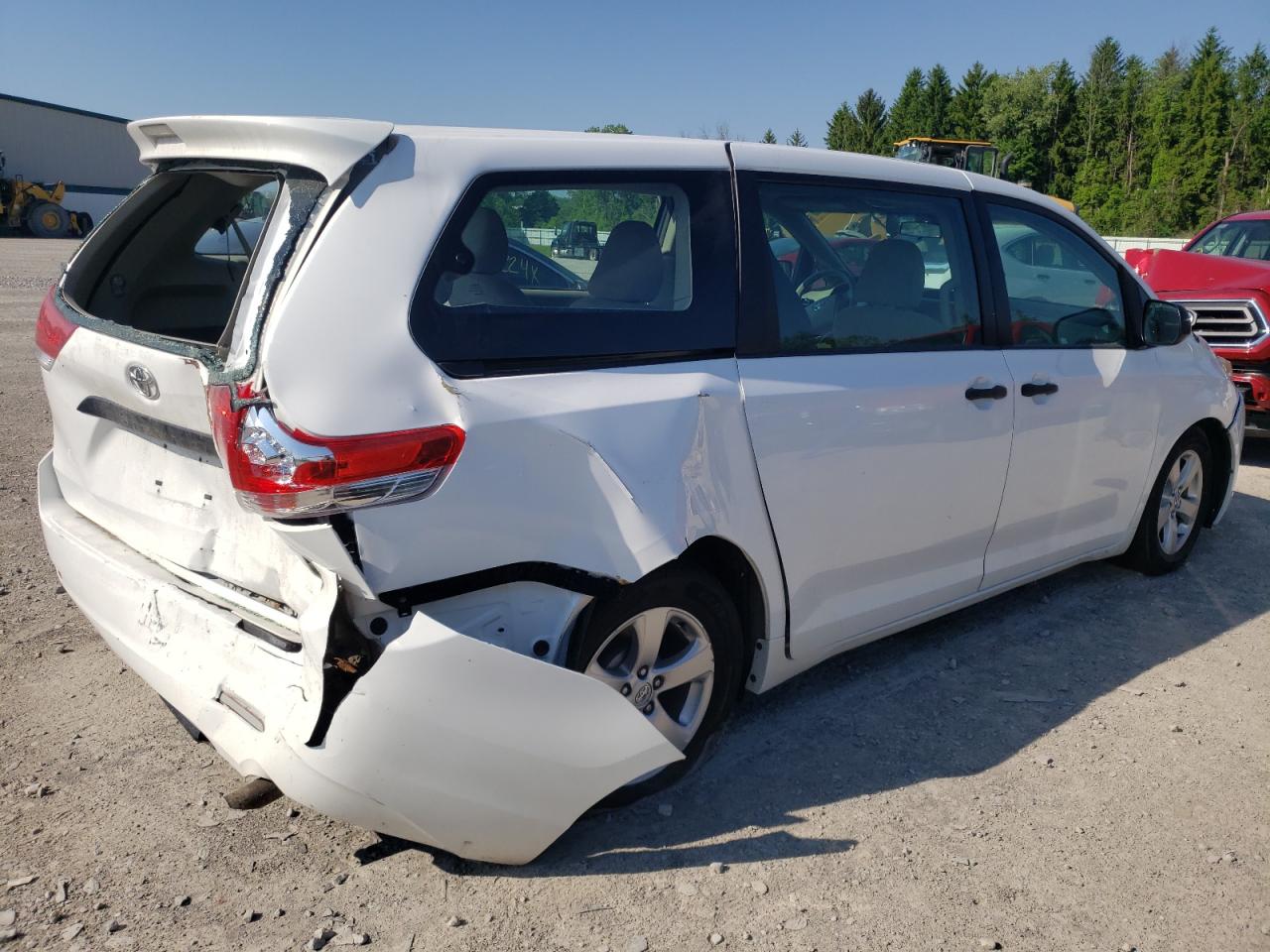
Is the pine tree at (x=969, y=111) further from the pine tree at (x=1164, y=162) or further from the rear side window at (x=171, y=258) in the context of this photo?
the rear side window at (x=171, y=258)

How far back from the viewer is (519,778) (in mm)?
2471

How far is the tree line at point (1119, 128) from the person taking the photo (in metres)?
41.8

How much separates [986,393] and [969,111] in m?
70.1

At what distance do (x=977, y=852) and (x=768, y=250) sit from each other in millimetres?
1835

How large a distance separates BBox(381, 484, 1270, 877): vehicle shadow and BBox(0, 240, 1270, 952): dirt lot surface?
0.01 m

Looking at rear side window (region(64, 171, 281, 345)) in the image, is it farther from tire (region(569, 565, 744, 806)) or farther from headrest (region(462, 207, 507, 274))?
tire (region(569, 565, 744, 806))

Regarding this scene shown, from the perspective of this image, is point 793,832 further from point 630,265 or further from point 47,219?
point 47,219

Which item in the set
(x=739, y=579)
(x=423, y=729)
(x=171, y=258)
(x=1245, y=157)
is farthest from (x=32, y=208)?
(x=1245, y=157)

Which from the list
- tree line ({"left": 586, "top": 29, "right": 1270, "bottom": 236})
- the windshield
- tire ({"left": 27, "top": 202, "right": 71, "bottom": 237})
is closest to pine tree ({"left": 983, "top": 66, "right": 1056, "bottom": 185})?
tree line ({"left": 586, "top": 29, "right": 1270, "bottom": 236})

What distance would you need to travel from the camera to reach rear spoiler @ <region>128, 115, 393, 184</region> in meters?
2.38

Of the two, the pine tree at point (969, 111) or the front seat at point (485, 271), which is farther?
the pine tree at point (969, 111)

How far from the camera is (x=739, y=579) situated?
3.12 meters

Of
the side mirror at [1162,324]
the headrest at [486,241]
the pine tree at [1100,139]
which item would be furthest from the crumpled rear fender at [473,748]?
the pine tree at [1100,139]

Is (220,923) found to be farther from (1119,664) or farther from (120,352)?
(1119,664)
